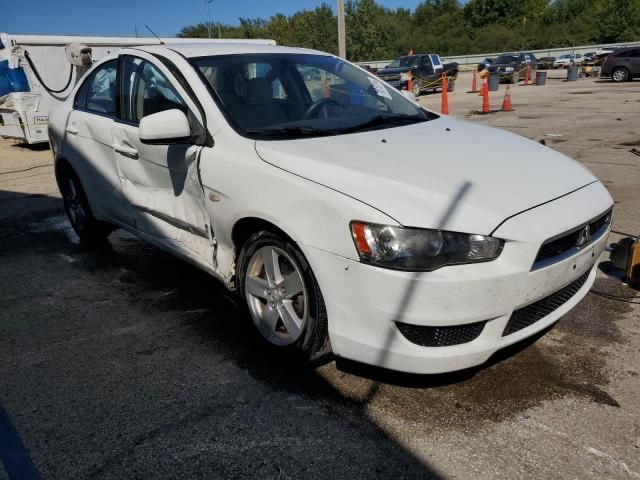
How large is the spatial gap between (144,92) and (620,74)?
88.5 feet

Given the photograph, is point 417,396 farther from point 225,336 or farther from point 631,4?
point 631,4

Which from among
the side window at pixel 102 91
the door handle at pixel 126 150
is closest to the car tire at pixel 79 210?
the side window at pixel 102 91

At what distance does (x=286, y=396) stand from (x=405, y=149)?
1371 mm

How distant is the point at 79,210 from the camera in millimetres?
4980

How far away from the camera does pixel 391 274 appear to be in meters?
2.22

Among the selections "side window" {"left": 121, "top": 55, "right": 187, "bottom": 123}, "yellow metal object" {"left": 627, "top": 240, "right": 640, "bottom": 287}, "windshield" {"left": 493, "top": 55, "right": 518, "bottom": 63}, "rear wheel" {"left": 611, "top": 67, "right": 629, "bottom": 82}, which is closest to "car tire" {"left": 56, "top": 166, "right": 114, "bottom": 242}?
"side window" {"left": 121, "top": 55, "right": 187, "bottom": 123}

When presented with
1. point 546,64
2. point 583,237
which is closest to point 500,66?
point 546,64

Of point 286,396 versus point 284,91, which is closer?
point 286,396

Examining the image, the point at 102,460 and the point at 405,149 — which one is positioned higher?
the point at 405,149

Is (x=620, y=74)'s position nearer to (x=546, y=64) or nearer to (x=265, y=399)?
(x=546, y=64)

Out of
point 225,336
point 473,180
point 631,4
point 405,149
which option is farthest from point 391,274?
point 631,4

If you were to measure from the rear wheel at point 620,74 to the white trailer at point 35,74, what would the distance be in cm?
2231

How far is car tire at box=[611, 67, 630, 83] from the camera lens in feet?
81.6

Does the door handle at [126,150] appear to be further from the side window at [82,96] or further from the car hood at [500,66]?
the car hood at [500,66]
